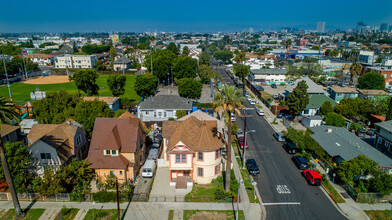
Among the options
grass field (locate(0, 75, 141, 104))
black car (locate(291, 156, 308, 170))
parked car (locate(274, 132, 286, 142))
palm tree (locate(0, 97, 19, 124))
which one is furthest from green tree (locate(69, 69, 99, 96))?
black car (locate(291, 156, 308, 170))

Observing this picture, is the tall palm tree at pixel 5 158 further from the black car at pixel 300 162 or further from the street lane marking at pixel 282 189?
the black car at pixel 300 162

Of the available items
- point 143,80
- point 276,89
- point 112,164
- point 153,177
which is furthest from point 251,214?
point 276,89

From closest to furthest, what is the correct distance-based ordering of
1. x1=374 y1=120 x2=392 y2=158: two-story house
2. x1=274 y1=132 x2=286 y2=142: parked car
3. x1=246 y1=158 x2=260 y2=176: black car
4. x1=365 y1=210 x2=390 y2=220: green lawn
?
x1=365 y1=210 x2=390 y2=220: green lawn → x1=246 y1=158 x2=260 y2=176: black car → x1=374 y1=120 x2=392 y2=158: two-story house → x1=274 y1=132 x2=286 y2=142: parked car

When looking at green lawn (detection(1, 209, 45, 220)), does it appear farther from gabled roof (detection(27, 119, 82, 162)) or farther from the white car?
the white car

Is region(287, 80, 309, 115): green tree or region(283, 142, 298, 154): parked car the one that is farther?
region(287, 80, 309, 115): green tree

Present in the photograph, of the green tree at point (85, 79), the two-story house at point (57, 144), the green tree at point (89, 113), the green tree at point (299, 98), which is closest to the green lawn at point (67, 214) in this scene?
the two-story house at point (57, 144)

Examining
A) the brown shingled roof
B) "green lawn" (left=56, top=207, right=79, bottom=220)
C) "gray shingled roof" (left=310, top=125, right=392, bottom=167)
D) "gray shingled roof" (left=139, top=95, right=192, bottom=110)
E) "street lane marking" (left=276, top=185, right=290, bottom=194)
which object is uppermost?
the brown shingled roof

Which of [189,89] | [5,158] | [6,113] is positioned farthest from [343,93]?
[5,158]
